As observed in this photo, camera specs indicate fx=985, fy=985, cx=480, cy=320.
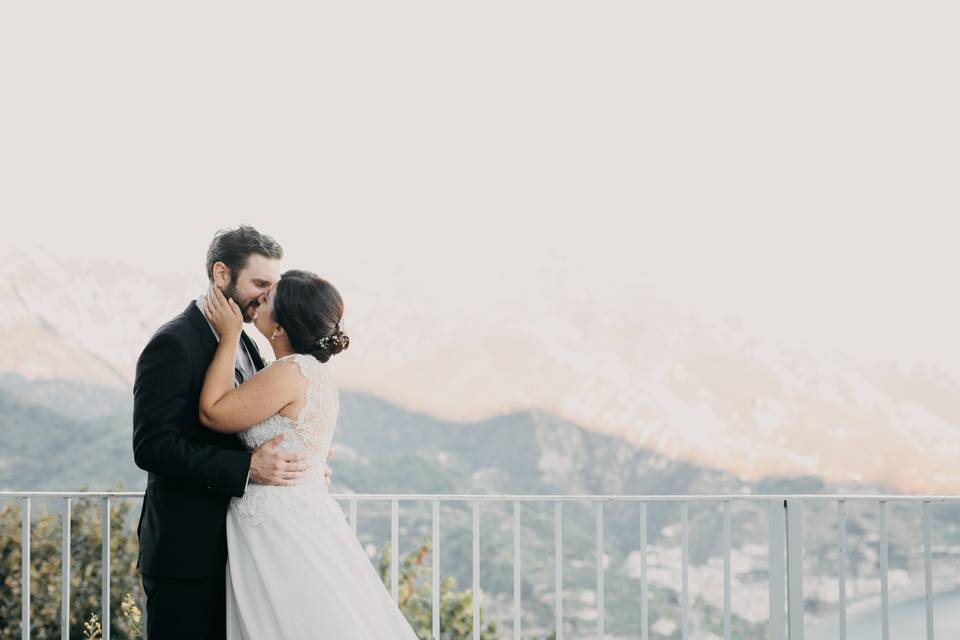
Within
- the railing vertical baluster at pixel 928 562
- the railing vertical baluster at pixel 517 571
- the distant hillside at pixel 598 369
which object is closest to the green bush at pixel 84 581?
the distant hillside at pixel 598 369

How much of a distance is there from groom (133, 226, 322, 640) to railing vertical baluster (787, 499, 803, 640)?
1.93m

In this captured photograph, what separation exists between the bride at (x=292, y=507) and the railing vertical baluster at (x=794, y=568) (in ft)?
5.49

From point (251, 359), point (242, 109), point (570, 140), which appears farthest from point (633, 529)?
point (251, 359)

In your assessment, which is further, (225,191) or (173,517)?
(225,191)

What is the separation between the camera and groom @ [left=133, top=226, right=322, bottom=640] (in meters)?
2.22

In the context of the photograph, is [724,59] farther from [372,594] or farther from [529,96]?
[372,594]

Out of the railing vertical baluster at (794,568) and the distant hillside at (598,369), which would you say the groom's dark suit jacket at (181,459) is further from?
the distant hillside at (598,369)

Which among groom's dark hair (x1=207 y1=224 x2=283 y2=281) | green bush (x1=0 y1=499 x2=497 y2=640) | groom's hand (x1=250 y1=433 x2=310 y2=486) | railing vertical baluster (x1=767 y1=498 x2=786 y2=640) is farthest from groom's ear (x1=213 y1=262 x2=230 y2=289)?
green bush (x1=0 y1=499 x2=497 y2=640)

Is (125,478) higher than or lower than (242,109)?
lower

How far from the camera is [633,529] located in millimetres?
15250

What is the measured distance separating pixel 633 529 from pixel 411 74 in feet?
27.4

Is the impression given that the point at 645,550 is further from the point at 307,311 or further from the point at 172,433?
the point at 172,433

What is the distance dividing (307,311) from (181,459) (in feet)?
1.43

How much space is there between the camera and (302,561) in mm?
2246
